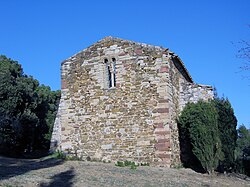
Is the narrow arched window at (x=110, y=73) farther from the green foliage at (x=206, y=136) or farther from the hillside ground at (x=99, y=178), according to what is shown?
the hillside ground at (x=99, y=178)

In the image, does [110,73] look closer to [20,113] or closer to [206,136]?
[206,136]

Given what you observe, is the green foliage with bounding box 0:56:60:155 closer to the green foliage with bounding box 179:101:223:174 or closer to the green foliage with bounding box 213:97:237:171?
the green foliage with bounding box 179:101:223:174

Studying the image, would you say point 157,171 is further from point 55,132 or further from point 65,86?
point 55,132

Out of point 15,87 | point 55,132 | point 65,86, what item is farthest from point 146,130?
point 15,87

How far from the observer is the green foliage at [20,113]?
22312mm

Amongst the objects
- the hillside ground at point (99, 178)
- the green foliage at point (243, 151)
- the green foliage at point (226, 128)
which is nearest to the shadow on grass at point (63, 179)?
the hillside ground at point (99, 178)

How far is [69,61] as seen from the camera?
620 inches

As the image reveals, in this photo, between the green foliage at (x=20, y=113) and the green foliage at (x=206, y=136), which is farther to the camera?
the green foliage at (x=20, y=113)

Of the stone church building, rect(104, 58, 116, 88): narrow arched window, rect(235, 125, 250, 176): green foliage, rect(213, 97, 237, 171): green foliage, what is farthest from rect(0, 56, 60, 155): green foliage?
rect(235, 125, 250, 176): green foliage

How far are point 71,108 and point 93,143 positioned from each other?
2128 millimetres

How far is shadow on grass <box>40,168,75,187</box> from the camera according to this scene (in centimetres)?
839

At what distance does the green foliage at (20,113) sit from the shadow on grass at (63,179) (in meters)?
13.0

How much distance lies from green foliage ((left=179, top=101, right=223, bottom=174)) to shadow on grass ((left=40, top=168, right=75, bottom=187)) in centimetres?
545

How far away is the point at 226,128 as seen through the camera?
1393 centimetres
